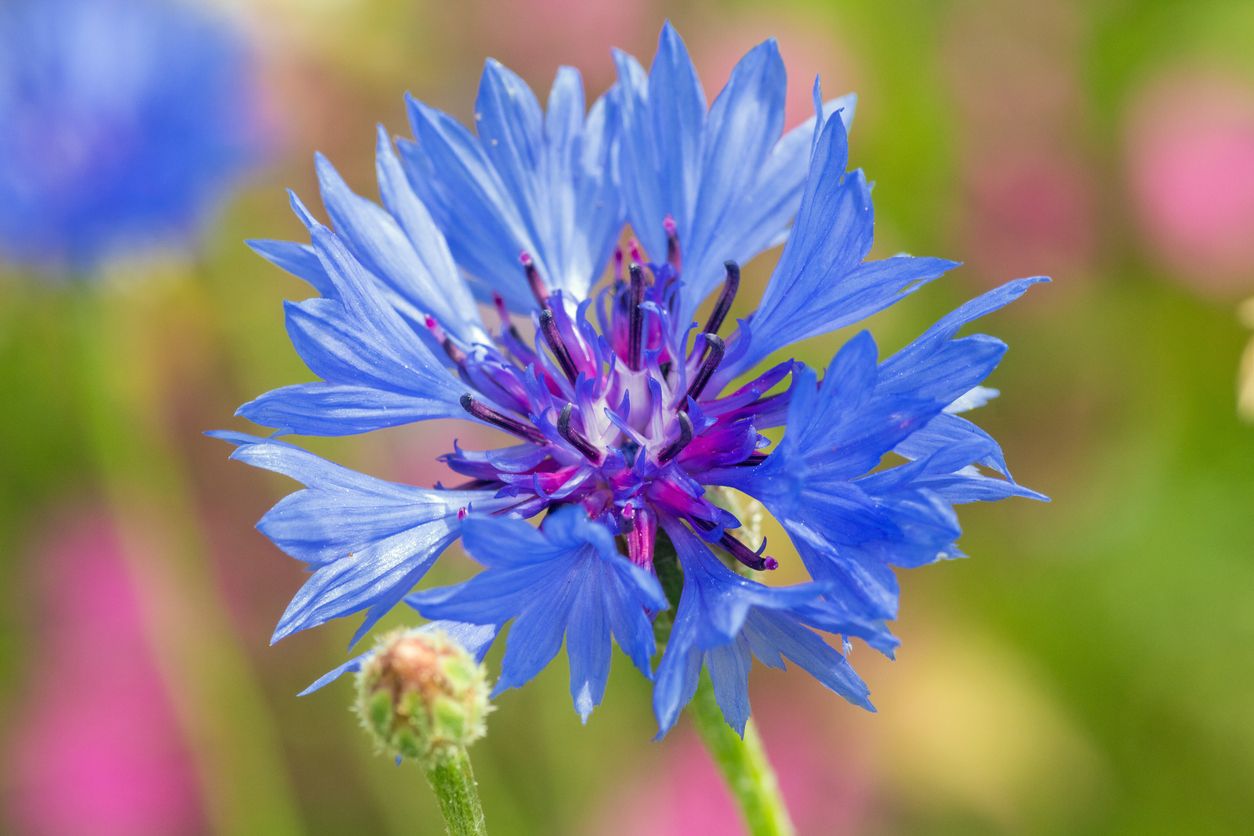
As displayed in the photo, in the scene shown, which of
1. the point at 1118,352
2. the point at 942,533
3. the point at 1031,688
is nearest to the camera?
the point at 942,533

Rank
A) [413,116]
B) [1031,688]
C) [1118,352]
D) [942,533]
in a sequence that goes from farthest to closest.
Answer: [1118,352] < [1031,688] < [413,116] < [942,533]

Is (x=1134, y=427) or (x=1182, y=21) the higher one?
(x=1182, y=21)

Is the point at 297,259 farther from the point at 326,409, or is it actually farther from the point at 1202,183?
the point at 1202,183

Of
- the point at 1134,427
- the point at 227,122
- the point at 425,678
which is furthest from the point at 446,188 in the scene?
the point at 1134,427

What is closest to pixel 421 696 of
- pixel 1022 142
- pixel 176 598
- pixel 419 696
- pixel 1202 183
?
pixel 419 696

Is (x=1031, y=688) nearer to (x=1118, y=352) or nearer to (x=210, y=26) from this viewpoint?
(x=1118, y=352)

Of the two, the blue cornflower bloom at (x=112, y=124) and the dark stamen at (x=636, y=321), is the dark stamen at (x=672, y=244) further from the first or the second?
the blue cornflower bloom at (x=112, y=124)

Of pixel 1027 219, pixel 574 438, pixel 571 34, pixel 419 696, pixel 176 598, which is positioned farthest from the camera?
pixel 571 34
